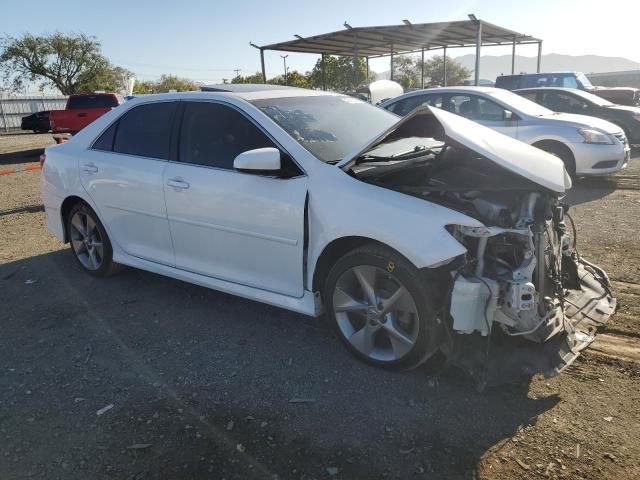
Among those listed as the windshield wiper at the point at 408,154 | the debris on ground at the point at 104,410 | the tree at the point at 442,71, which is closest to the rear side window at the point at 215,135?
the windshield wiper at the point at 408,154

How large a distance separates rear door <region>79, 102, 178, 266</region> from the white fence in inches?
1600

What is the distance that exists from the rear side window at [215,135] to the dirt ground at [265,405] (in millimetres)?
1288

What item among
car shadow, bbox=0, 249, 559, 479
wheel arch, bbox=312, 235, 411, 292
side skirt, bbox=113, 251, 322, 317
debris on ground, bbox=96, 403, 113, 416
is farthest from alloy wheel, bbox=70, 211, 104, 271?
wheel arch, bbox=312, 235, 411, 292

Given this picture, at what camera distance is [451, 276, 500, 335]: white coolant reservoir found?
274cm

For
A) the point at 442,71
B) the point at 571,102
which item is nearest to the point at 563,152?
the point at 571,102

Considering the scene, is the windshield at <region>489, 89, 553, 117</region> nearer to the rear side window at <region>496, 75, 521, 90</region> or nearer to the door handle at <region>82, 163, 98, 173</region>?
the door handle at <region>82, 163, 98, 173</region>

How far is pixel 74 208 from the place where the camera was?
5070 millimetres

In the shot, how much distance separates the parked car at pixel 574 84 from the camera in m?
15.3

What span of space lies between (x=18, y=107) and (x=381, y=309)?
45308 mm

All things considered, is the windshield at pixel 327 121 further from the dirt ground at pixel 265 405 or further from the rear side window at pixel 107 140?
the rear side window at pixel 107 140

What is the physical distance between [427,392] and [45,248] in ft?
17.2

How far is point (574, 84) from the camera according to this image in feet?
52.4

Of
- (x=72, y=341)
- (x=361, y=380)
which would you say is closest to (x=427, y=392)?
(x=361, y=380)

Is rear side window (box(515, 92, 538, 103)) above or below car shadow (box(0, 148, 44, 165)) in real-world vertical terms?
above
